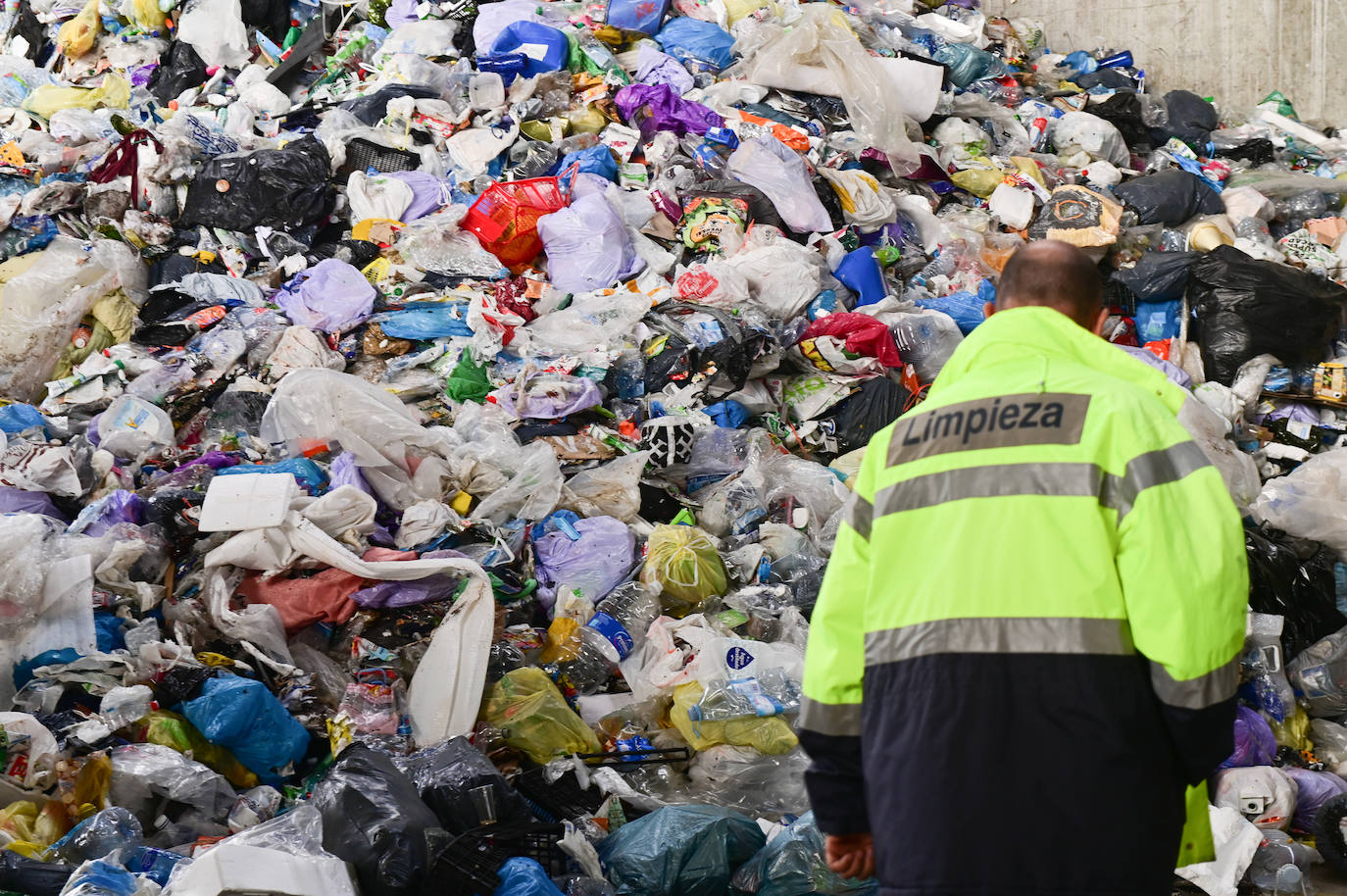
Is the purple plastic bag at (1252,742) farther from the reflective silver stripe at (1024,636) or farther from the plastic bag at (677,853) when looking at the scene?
the reflective silver stripe at (1024,636)

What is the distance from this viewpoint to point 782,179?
562 cm

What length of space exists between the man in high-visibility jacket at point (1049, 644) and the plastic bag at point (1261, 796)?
2000 mm

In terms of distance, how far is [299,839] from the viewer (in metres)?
2.48

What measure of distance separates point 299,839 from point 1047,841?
1.66m

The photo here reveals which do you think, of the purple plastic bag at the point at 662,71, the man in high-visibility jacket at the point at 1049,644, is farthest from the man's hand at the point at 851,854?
the purple plastic bag at the point at 662,71

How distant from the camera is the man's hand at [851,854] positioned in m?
1.63

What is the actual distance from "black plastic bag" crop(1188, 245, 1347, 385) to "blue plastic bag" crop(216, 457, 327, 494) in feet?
11.9

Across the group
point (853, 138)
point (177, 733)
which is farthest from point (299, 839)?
point (853, 138)

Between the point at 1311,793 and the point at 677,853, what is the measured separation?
1.93 metres

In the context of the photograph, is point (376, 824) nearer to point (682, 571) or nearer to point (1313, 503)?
point (682, 571)

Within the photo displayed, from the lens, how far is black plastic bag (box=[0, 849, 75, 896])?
2320mm

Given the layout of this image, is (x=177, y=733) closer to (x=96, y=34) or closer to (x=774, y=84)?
(x=774, y=84)

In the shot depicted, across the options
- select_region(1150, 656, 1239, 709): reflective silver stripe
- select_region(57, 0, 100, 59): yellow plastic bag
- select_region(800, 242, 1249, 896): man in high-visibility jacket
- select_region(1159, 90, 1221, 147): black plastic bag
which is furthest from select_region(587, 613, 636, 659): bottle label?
select_region(57, 0, 100, 59): yellow plastic bag

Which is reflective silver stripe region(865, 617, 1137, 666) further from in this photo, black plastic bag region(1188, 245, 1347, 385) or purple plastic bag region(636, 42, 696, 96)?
purple plastic bag region(636, 42, 696, 96)
